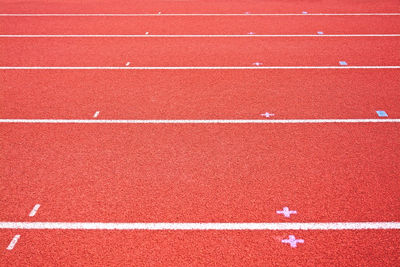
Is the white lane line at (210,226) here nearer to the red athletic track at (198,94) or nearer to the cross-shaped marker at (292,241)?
the cross-shaped marker at (292,241)

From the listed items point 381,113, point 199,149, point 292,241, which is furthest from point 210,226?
point 381,113

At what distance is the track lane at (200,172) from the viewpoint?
3742 mm

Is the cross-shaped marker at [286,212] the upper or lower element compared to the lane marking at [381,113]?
lower

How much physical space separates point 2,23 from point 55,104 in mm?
6498

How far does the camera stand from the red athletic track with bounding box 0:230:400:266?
10.5 feet

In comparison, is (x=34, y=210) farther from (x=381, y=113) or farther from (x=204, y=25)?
(x=204, y=25)

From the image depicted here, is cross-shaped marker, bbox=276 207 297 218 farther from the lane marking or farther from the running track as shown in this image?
the lane marking

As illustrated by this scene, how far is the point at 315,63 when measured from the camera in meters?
7.43

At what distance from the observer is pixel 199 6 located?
12422 millimetres

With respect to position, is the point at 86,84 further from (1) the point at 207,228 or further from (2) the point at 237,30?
(2) the point at 237,30

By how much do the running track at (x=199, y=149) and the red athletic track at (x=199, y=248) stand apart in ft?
0.04

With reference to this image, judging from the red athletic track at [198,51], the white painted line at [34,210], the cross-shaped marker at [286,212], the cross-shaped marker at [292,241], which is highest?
the red athletic track at [198,51]

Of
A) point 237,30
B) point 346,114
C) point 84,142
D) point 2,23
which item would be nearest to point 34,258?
point 84,142

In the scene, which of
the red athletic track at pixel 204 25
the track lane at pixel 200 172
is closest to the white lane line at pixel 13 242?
the track lane at pixel 200 172
